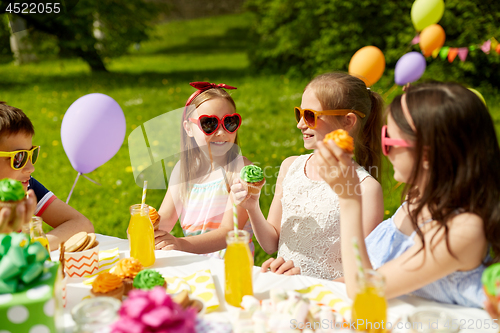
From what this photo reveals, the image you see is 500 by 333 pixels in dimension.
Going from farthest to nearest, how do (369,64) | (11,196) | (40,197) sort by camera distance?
(369,64)
(40,197)
(11,196)

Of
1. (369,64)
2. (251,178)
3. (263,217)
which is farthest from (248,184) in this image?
(369,64)

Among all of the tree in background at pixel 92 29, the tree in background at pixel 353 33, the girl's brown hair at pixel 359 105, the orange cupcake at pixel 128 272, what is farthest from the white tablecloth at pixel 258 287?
the tree in background at pixel 92 29

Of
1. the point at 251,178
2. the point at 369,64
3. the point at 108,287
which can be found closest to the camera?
→ the point at 108,287

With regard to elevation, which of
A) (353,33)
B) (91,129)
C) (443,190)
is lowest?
(443,190)

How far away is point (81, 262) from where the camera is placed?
1.66 meters

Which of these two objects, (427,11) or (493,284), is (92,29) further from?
(493,284)

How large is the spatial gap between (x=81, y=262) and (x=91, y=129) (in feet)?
2.68

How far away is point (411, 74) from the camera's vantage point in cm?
493

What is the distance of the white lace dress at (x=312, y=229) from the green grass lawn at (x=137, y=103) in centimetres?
55

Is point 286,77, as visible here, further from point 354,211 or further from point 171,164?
point 354,211

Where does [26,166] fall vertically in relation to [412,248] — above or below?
above

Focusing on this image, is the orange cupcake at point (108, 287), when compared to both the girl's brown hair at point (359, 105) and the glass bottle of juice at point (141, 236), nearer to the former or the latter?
the glass bottle of juice at point (141, 236)

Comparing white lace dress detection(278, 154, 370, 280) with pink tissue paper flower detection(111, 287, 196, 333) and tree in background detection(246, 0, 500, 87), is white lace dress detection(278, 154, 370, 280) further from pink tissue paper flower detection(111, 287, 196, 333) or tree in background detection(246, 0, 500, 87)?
tree in background detection(246, 0, 500, 87)

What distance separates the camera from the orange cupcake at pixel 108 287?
1417 millimetres
